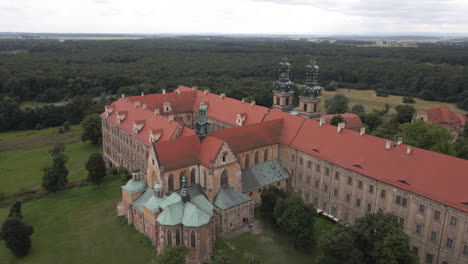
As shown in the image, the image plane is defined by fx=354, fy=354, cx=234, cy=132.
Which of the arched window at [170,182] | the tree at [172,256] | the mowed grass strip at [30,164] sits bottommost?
the mowed grass strip at [30,164]

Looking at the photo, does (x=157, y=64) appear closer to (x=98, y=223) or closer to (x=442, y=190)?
(x=98, y=223)

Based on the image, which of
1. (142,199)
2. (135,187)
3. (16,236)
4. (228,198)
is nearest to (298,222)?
(228,198)

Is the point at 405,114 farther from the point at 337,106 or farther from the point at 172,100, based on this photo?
the point at 172,100

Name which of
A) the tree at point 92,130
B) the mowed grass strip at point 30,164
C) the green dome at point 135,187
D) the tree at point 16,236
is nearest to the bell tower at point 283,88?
the green dome at point 135,187

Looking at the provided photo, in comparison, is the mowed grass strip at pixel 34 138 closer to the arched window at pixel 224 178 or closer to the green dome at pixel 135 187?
the green dome at pixel 135 187

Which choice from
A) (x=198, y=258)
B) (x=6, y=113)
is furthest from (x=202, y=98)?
(x=6, y=113)

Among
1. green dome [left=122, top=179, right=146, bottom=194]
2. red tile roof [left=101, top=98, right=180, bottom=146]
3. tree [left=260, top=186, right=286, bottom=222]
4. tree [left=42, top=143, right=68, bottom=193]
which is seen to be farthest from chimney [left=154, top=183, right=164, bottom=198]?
tree [left=42, top=143, right=68, bottom=193]
